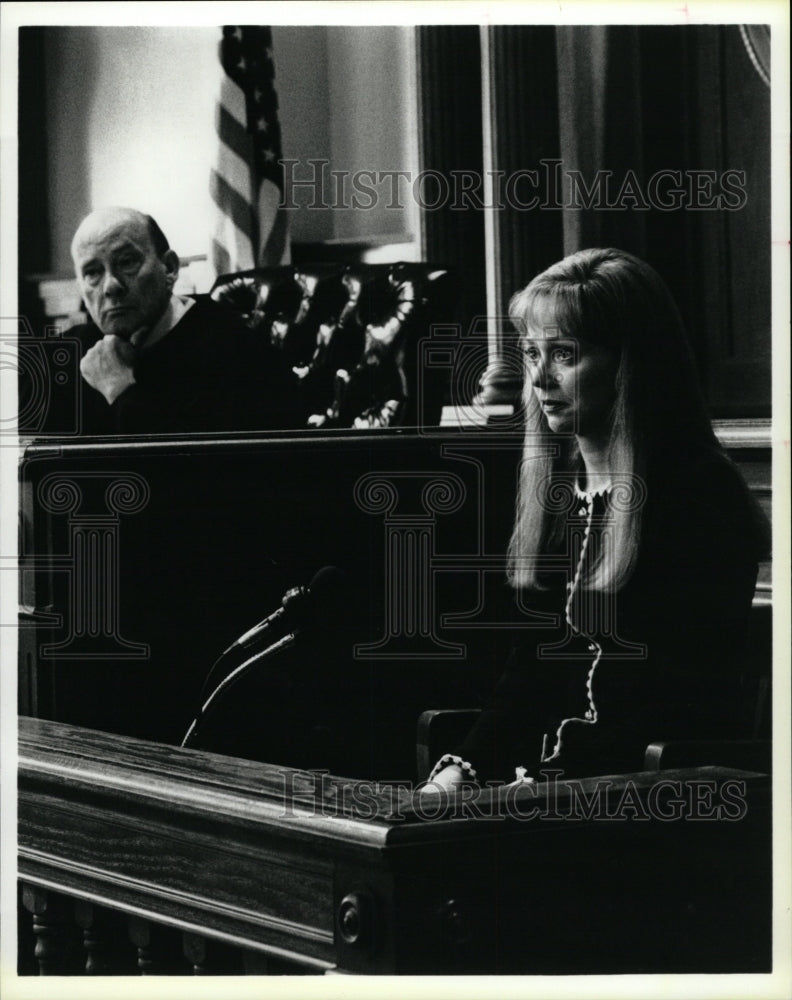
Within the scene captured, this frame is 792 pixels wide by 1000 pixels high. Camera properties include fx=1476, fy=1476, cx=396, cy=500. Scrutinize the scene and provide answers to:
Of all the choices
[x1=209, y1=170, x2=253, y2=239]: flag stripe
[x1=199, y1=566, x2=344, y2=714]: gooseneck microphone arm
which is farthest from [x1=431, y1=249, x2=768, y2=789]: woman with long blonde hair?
[x1=209, y1=170, x2=253, y2=239]: flag stripe

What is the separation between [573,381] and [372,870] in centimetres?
114

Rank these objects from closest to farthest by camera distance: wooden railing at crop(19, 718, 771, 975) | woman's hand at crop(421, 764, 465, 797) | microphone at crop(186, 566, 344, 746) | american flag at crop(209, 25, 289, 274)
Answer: wooden railing at crop(19, 718, 771, 975), woman's hand at crop(421, 764, 465, 797), microphone at crop(186, 566, 344, 746), american flag at crop(209, 25, 289, 274)

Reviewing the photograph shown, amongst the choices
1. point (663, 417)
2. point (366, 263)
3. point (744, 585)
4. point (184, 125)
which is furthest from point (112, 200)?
point (744, 585)

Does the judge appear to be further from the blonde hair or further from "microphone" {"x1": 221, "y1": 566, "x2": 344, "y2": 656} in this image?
the blonde hair

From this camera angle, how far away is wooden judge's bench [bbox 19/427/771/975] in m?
1.96

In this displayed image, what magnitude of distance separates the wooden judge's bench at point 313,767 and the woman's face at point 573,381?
0.46 feet

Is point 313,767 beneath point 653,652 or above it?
beneath

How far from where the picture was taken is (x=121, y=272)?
10.5 ft

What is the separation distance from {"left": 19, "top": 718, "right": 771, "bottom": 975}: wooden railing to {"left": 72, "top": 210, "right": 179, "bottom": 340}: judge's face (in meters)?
1.13

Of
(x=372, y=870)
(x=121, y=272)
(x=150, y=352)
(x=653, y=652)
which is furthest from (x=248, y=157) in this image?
(x=372, y=870)

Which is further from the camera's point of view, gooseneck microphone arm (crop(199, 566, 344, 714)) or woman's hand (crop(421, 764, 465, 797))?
gooseneck microphone arm (crop(199, 566, 344, 714))

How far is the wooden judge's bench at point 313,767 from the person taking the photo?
6.44ft

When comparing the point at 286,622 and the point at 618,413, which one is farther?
the point at 286,622

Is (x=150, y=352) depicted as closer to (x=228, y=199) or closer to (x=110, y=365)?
(x=110, y=365)
